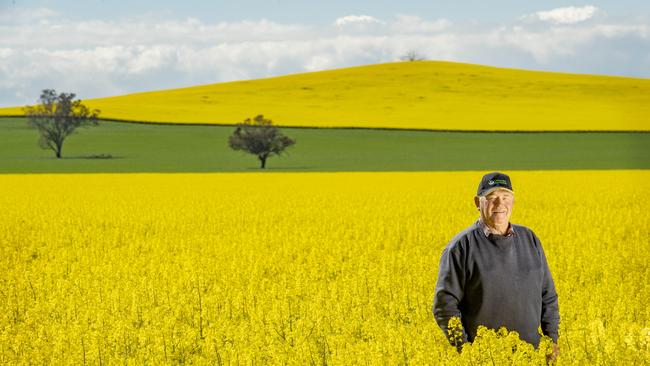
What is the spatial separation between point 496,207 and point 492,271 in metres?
0.36

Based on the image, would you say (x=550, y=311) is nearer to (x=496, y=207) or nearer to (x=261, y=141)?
(x=496, y=207)

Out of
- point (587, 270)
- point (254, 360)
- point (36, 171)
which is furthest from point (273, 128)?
point (254, 360)

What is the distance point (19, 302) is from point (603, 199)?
19282 mm

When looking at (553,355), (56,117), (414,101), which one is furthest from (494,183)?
(414,101)

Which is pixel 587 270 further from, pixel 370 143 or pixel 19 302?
pixel 370 143

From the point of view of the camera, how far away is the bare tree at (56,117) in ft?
233

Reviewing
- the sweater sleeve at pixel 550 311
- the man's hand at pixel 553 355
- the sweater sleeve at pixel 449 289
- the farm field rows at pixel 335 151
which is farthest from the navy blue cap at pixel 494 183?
the farm field rows at pixel 335 151

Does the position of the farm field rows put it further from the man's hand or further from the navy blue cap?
the navy blue cap

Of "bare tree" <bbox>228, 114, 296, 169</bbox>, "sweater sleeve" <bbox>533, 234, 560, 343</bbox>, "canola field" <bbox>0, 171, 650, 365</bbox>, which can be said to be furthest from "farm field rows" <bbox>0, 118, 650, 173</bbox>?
"sweater sleeve" <bbox>533, 234, 560, 343</bbox>

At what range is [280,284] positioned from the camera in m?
9.81

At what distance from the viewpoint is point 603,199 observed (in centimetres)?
2512

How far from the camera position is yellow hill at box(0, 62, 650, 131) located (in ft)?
249

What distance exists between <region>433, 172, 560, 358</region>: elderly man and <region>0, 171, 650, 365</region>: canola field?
7.0 inches

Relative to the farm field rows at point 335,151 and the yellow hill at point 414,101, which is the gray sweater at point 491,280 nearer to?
the farm field rows at point 335,151
